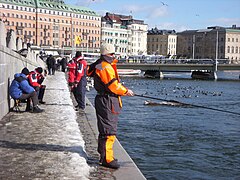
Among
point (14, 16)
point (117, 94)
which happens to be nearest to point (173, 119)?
point (117, 94)

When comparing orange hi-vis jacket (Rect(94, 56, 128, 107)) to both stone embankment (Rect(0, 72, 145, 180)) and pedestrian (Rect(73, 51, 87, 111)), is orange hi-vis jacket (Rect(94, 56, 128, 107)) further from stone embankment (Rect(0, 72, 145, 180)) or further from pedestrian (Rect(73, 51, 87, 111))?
pedestrian (Rect(73, 51, 87, 111))

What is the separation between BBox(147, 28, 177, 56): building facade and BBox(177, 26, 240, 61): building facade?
409 centimetres

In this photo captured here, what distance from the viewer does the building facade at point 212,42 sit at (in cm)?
16275

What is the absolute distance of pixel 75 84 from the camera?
12758 millimetres

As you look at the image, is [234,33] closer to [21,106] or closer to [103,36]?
[103,36]

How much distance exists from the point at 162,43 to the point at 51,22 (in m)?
58.2

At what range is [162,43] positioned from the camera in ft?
583

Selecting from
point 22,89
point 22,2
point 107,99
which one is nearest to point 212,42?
point 22,2

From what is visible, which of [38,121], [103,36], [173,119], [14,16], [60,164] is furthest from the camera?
[103,36]

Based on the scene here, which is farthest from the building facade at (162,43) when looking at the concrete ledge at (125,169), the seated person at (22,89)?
the concrete ledge at (125,169)

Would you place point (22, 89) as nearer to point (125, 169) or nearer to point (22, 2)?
point (125, 169)

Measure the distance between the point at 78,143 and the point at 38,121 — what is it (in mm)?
2920

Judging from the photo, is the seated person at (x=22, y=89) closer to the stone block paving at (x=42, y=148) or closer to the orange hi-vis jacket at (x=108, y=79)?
the stone block paving at (x=42, y=148)

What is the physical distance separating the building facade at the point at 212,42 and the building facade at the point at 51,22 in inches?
1752
